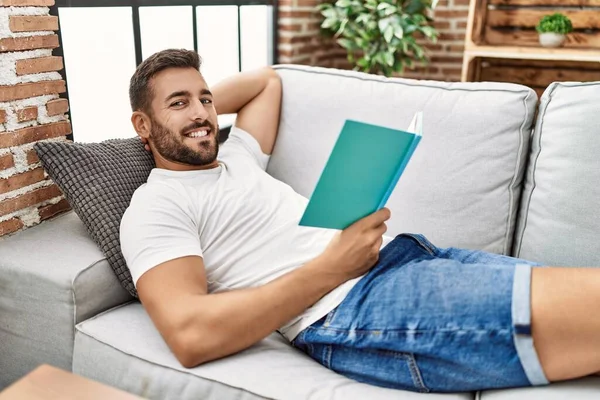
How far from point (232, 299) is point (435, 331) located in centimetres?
38

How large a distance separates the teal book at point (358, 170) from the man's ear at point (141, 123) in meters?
0.63

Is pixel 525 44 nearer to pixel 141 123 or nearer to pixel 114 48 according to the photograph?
pixel 114 48

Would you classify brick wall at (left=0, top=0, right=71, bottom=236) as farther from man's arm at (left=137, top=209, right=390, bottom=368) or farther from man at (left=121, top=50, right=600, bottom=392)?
man's arm at (left=137, top=209, right=390, bottom=368)

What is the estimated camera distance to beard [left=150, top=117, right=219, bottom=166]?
1.42 m

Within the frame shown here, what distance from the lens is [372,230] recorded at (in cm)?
118

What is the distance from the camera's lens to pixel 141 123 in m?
1.49

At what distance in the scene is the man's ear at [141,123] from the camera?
1.47m

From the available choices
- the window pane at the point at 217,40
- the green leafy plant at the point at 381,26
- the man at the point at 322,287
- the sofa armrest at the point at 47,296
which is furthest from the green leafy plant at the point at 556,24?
the sofa armrest at the point at 47,296

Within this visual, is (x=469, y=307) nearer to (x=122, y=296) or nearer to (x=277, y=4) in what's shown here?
(x=122, y=296)

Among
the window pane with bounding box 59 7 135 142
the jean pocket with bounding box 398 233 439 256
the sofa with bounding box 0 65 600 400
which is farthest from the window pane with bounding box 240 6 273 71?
the jean pocket with bounding box 398 233 439 256

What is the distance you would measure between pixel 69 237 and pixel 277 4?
2159 mm

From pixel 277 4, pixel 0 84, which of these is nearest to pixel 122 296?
pixel 0 84

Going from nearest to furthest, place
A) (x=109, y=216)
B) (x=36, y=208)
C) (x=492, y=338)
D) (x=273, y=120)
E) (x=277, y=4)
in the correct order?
1. (x=492, y=338)
2. (x=109, y=216)
3. (x=36, y=208)
4. (x=273, y=120)
5. (x=277, y=4)

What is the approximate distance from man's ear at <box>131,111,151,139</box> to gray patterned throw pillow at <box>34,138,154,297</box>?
0.08m
